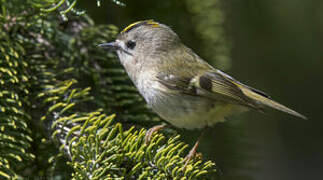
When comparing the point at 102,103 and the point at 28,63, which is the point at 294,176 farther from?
the point at 28,63

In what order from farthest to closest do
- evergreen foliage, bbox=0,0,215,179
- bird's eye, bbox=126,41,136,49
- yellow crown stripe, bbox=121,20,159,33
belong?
1. bird's eye, bbox=126,41,136,49
2. yellow crown stripe, bbox=121,20,159,33
3. evergreen foliage, bbox=0,0,215,179

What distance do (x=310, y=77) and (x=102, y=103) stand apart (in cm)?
150

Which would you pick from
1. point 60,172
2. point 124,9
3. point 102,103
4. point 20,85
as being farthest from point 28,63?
point 124,9

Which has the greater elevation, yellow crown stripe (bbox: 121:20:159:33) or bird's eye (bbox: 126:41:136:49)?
yellow crown stripe (bbox: 121:20:159:33)

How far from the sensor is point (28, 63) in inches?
59.3

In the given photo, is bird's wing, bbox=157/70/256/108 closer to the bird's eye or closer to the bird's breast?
the bird's breast

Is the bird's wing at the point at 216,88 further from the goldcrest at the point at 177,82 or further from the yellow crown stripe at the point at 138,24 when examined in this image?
the yellow crown stripe at the point at 138,24

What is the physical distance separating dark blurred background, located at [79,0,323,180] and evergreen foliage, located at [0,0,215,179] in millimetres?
274

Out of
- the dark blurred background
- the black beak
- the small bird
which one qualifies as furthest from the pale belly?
the black beak

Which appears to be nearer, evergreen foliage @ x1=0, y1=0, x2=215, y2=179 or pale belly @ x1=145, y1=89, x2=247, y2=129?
evergreen foliage @ x1=0, y1=0, x2=215, y2=179

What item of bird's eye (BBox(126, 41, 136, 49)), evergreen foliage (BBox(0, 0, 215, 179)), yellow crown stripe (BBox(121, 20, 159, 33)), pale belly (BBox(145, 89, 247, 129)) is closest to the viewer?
evergreen foliage (BBox(0, 0, 215, 179))

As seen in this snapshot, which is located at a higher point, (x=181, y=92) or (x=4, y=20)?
(x=4, y=20)

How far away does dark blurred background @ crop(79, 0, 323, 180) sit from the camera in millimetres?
1832

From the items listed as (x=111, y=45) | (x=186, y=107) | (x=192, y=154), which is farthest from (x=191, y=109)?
(x=111, y=45)
